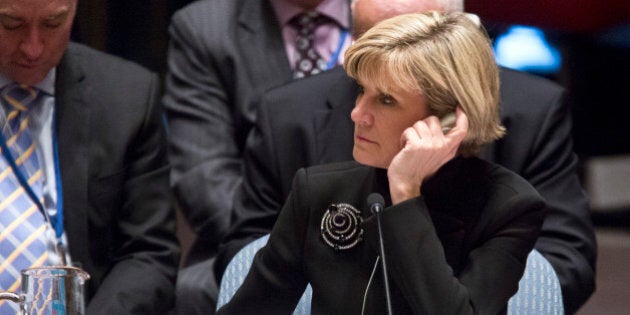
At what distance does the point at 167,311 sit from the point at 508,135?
0.92 m

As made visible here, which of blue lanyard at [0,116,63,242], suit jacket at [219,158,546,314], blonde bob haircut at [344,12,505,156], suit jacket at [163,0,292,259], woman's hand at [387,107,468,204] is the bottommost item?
suit jacket at [163,0,292,259]

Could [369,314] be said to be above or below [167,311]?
above

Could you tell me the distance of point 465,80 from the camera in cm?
212

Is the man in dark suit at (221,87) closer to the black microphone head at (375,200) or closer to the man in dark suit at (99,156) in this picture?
the man in dark suit at (99,156)

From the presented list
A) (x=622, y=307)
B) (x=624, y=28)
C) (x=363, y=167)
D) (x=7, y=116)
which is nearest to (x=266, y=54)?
(x=7, y=116)

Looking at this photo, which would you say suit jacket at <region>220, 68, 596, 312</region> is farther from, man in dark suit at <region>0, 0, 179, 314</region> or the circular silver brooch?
the circular silver brooch

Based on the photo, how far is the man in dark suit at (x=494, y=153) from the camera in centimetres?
292

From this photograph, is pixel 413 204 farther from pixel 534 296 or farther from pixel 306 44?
pixel 306 44

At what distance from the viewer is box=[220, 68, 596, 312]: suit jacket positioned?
2.92 m

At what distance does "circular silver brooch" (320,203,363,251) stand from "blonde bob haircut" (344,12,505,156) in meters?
0.23

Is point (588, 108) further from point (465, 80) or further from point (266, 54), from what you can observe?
point (465, 80)

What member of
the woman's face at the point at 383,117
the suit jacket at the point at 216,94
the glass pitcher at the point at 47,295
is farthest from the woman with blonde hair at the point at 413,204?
the suit jacket at the point at 216,94

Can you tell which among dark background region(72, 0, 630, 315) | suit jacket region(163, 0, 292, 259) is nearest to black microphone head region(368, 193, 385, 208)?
suit jacket region(163, 0, 292, 259)

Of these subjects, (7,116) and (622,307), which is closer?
(7,116)
